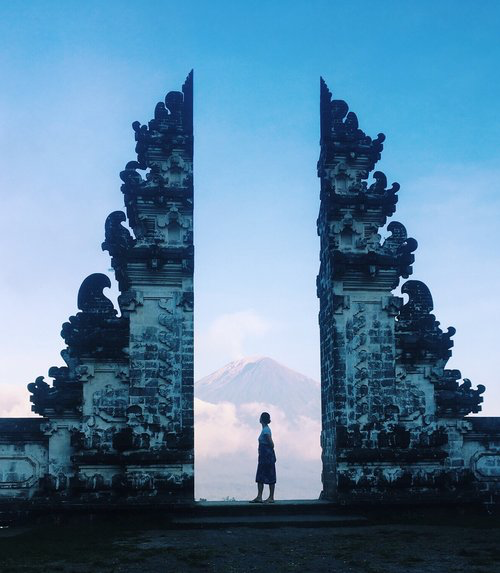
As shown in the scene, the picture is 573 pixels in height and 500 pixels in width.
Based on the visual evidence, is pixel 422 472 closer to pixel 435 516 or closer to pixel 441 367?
pixel 435 516

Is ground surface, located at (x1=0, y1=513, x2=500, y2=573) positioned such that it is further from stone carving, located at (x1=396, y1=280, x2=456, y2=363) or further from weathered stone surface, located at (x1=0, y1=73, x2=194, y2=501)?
stone carving, located at (x1=396, y1=280, x2=456, y2=363)

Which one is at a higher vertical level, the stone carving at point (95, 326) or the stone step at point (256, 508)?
the stone carving at point (95, 326)

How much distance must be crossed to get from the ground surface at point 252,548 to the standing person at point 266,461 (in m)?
2.20

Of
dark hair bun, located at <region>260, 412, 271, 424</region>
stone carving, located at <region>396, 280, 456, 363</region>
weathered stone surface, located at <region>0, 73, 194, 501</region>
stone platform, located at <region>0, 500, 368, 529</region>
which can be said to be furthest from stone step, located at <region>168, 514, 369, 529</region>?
stone carving, located at <region>396, 280, 456, 363</region>

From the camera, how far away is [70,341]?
15.2 metres

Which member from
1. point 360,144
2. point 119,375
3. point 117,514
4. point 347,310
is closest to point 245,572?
point 117,514

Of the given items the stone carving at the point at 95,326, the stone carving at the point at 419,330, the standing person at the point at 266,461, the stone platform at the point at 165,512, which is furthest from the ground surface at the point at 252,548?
the stone carving at the point at 419,330

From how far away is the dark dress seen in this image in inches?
594

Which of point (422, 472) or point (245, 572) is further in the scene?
point (422, 472)

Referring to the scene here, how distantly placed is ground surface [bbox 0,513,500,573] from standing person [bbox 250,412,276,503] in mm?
2200

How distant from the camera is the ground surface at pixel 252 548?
9.02 metres

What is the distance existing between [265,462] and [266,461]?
0.03 metres

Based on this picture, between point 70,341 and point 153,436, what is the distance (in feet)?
8.23

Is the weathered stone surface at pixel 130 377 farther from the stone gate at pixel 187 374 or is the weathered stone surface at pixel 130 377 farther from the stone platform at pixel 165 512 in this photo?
the stone platform at pixel 165 512
